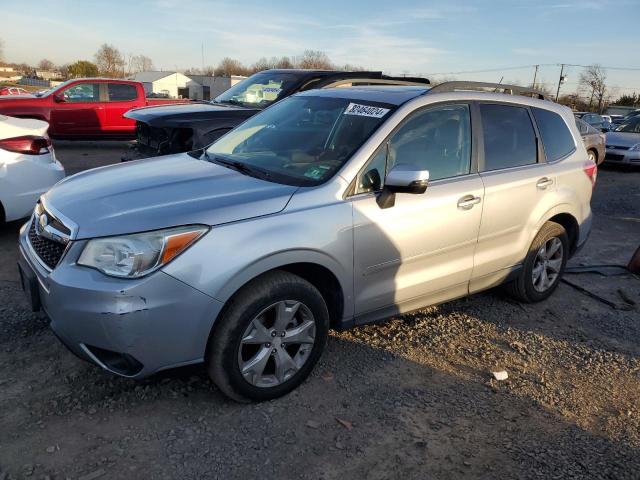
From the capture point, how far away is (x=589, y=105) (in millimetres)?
71062

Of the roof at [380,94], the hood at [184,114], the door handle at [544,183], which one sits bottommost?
the door handle at [544,183]

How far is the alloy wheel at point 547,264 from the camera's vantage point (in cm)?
453

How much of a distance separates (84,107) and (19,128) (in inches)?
289

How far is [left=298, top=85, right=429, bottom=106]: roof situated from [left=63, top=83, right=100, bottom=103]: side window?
994 cm

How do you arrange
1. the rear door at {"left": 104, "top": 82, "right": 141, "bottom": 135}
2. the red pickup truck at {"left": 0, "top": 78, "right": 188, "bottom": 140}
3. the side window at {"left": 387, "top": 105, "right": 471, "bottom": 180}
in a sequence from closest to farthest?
the side window at {"left": 387, "top": 105, "right": 471, "bottom": 180}
the red pickup truck at {"left": 0, "top": 78, "right": 188, "bottom": 140}
the rear door at {"left": 104, "top": 82, "right": 141, "bottom": 135}

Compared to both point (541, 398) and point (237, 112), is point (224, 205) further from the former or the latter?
point (237, 112)

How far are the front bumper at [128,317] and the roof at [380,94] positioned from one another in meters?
1.86

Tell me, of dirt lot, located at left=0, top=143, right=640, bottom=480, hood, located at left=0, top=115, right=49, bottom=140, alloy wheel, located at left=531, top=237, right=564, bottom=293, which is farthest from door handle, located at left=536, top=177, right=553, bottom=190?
hood, located at left=0, top=115, right=49, bottom=140

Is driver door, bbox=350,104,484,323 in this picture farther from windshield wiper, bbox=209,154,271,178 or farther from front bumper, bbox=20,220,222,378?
front bumper, bbox=20,220,222,378

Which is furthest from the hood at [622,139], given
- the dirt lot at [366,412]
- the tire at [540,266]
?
the dirt lot at [366,412]

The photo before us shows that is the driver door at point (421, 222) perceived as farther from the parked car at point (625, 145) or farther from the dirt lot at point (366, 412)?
the parked car at point (625, 145)

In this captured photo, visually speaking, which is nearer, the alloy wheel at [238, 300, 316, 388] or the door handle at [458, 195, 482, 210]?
the alloy wheel at [238, 300, 316, 388]

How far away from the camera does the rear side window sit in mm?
4383

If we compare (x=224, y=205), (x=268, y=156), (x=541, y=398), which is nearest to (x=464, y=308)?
(x=541, y=398)
